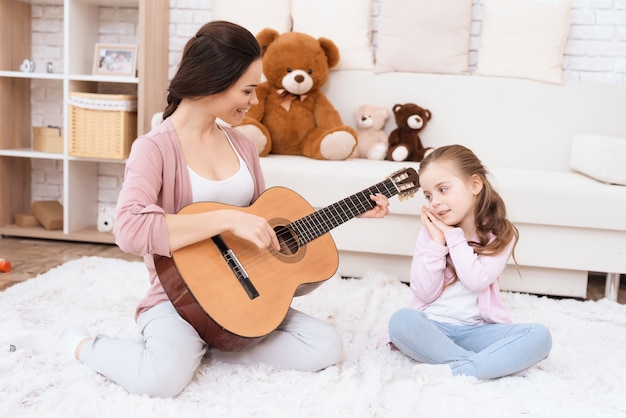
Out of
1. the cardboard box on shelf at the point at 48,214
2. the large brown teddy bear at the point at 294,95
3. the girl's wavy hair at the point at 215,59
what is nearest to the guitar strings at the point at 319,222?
the girl's wavy hair at the point at 215,59

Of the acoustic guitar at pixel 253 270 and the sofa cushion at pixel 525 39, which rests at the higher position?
the sofa cushion at pixel 525 39

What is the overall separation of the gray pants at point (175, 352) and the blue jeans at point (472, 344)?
168 mm

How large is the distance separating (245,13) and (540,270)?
170 centimetres

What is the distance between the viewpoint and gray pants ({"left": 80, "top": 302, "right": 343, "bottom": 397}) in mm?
1290

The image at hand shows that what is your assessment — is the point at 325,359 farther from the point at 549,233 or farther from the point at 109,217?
the point at 109,217

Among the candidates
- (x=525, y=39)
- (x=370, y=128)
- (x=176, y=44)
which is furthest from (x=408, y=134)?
(x=176, y=44)

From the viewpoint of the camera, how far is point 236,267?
136 cm

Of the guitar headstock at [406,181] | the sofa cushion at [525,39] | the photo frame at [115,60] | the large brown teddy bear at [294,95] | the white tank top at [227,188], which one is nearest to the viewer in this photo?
the white tank top at [227,188]

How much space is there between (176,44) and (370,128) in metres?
1.05

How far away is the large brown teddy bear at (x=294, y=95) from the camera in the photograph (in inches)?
106

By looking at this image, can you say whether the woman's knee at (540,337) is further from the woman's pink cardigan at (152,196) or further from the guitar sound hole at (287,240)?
the woman's pink cardigan at (152,196)

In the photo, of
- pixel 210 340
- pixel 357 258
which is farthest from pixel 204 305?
pixel 357 258

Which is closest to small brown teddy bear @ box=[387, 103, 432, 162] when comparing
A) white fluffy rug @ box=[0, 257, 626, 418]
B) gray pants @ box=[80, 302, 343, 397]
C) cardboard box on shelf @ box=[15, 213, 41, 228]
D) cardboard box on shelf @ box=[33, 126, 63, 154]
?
white fluffy rug @ box=[0, 257, 626, 418]

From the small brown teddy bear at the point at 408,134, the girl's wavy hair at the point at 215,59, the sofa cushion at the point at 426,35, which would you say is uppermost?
the sofa cushion at the point at 426,35
